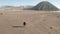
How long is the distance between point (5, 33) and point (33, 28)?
333 cm

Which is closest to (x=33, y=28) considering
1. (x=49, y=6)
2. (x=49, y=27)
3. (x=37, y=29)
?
(x=37, y=29)

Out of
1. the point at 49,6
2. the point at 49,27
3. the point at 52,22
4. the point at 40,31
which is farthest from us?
the point at 49,6

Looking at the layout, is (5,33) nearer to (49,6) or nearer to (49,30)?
(49,30)

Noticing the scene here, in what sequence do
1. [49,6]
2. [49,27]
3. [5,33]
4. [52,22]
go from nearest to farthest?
[5,33]
[49,27]
[52,22]
[49,6]

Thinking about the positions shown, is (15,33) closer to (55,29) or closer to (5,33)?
(5,33)

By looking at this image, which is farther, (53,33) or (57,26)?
(57,26)

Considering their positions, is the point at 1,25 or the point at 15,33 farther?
the point at 1,25

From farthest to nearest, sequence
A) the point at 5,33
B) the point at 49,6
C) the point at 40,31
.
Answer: the point at 49,6 → the point at 40,31 → the point at 5,33

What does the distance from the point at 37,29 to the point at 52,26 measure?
2.03 meters

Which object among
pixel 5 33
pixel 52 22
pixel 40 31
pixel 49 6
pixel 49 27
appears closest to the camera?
pixel 5 33

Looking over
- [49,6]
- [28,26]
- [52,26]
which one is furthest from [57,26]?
[49,6]

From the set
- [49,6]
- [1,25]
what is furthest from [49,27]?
[49,6]

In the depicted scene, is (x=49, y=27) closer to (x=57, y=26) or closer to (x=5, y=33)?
(x=57, y=26)

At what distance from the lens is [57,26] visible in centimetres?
1820
